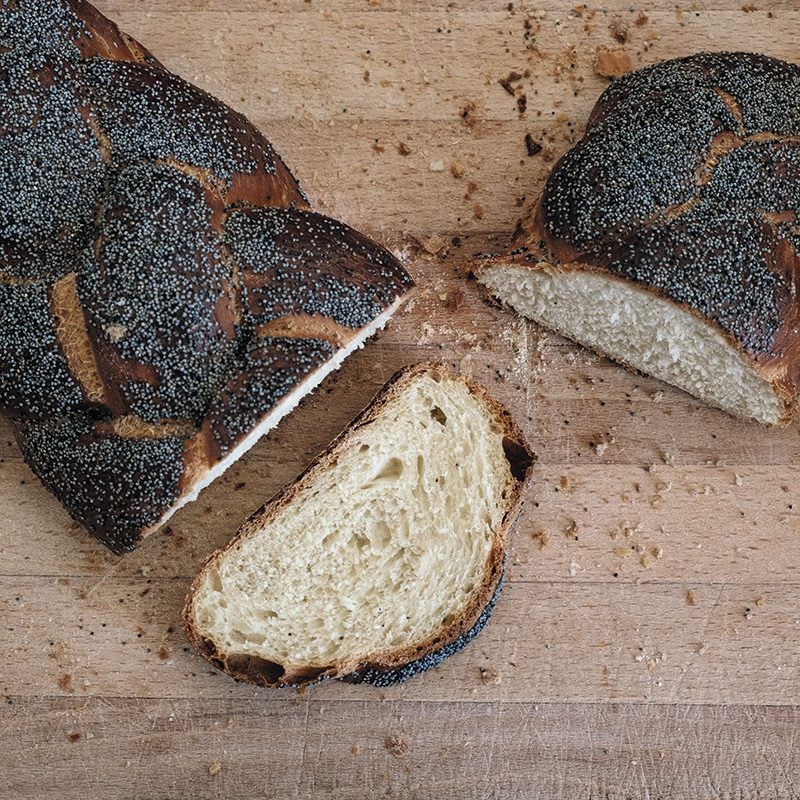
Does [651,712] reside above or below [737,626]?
below

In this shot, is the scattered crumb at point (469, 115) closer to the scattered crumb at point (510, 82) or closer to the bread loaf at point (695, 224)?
the scattered crumb at point (510, 82)

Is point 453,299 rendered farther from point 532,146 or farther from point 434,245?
point 532,146

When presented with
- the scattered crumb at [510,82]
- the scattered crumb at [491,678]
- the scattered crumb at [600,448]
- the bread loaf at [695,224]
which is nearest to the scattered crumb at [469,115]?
the scattered crumb at [510,82]

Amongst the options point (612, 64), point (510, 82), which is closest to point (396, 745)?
point (510, 82)

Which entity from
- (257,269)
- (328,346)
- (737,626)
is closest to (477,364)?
(328,346)

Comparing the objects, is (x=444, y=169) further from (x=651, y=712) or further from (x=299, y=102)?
(x=651, y=712)

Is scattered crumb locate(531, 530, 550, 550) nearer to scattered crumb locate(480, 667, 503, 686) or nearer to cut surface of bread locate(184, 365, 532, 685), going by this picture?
cut surface of bread locate(184, 365, 532, 685)
